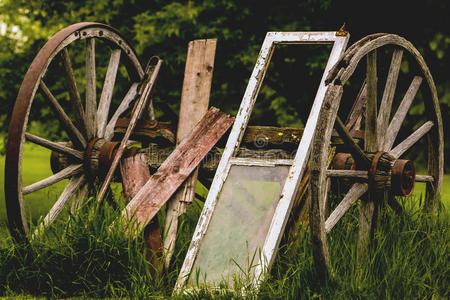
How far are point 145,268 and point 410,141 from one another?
6.97 ft

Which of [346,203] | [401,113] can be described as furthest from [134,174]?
[401,113]

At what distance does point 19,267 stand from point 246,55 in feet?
19.6

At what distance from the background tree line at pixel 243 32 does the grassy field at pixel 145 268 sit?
16.8ft

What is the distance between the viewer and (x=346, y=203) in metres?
3.58

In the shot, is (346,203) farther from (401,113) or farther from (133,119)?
(133,119)

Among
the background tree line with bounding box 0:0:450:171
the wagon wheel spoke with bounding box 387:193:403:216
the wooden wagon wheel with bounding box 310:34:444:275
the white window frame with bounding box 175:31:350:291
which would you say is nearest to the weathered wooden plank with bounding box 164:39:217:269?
the white window frame with bounding box 175:31:350:291

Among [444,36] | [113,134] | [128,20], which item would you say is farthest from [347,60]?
[128,20]

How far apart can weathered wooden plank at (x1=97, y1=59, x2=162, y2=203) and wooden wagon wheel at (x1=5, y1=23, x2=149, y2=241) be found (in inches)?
3.6

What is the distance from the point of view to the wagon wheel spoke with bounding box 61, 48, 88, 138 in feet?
13.6

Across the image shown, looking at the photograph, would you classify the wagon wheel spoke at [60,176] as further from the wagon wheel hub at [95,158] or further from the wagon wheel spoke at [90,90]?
the wagon wheel spoke at [90,90]

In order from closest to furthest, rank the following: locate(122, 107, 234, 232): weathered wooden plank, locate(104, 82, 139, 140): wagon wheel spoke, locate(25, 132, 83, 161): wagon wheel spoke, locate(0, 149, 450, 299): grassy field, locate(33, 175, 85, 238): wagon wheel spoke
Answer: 1. locate(0, 149, 450, 299): grassy field
2. locate(25, 132, 83, 161): wagon wheel spoke
3. locate(122, 107, 234, 232): weathered wooden plank
4. locate(33, 175, 85, 238): wagon wheel spoke
5. locate(104, 82, 139, 140): wagon wheel spoke

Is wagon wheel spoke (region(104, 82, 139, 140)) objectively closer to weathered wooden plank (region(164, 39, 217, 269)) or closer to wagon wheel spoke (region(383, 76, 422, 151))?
weathered wooden plank (region(164, 39, 217, 269))

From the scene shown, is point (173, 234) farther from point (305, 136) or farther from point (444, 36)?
point (444, 36)

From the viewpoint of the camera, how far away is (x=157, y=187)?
4.15 meters
